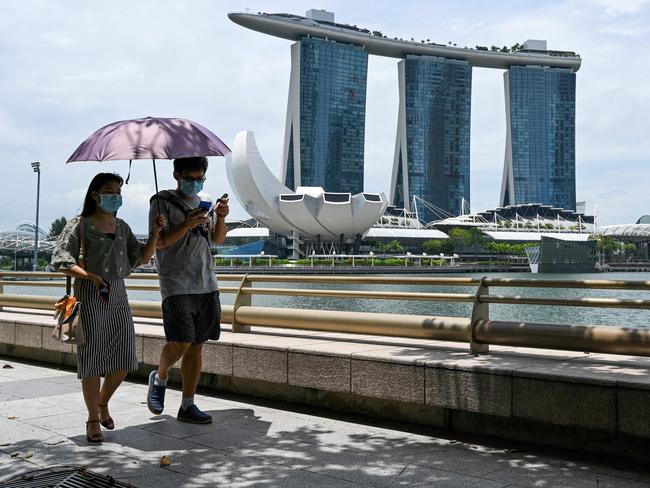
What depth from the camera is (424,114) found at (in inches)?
5133

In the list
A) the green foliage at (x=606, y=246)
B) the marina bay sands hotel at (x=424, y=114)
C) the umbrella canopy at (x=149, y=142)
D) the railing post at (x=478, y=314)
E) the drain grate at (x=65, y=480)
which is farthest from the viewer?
the marina bay sands hotel at (x=424, y=114)

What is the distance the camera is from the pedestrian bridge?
429 cm

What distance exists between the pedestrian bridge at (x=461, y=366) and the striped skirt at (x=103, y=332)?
1.43 metres

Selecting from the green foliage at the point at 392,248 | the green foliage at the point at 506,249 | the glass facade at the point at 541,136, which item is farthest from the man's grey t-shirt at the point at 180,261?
the glass facade at the point at 541,136

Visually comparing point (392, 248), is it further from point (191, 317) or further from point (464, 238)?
point (191, 317)

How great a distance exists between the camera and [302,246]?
110 metres

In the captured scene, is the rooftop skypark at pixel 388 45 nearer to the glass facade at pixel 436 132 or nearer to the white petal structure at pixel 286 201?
the glass facade at pixel 436 132

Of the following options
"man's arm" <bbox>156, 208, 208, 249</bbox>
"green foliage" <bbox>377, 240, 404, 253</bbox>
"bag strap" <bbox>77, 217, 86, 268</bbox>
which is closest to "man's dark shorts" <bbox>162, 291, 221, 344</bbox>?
"man's arm" <bbox>156, 208, 208, 249</bbox>

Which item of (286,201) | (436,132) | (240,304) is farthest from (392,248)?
(240,304)

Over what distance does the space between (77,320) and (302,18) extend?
12792cm

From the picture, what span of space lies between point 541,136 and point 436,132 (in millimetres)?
22115

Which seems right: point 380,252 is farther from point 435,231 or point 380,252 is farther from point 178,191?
point 178,191

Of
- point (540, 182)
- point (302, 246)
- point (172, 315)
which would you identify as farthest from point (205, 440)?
point (540, 182)

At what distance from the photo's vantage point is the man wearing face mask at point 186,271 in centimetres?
490
